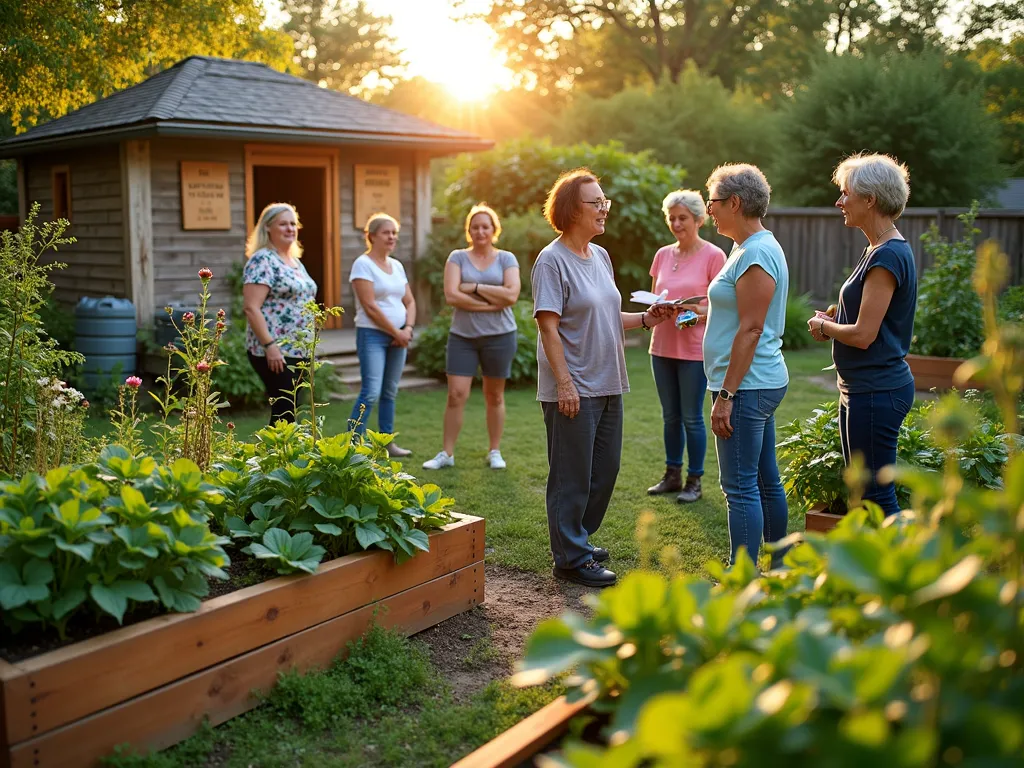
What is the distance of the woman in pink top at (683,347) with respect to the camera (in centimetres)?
577

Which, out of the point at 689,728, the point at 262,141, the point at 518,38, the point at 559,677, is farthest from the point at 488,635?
the point at 518,38

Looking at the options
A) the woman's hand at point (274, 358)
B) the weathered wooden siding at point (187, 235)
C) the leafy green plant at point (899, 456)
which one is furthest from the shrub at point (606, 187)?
the leafy green plant at point (899, 456)

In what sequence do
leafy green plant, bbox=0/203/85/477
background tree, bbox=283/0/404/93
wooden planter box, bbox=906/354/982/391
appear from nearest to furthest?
leafy green plant, bbox=0/203/85/477 < wooden planter box, bbox=906/354/982/391 < background tree, bbox=283/0/404/93

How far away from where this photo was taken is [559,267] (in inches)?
168

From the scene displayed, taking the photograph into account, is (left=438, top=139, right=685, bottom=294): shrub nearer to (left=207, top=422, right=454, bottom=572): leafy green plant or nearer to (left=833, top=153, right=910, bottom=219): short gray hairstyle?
(left=833, top=153, right=910, bottom=219): short gray hairstyle

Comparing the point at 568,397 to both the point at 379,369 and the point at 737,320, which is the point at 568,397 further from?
the point at 379,369

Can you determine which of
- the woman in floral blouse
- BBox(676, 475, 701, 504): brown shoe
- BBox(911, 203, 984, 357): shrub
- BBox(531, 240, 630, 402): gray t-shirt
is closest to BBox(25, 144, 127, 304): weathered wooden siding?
the woman in floral blouse

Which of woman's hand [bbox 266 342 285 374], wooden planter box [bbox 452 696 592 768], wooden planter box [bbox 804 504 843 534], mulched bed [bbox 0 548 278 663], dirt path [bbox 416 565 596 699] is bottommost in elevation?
dirt path [bbox 416 565 596 699]

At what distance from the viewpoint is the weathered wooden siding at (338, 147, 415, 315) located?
11883 millimetres

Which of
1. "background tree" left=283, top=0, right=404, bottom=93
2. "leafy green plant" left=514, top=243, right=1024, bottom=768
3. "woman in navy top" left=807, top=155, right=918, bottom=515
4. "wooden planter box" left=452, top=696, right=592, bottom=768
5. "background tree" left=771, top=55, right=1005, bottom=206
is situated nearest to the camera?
"leafy green plant" left=514, top=243, right=1024, bottom=768

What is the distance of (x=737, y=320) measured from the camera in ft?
13.0

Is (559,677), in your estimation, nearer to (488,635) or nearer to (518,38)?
(488,635)

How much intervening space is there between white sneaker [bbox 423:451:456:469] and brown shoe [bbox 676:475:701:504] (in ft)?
5.61

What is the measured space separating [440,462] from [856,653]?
18.1ft
